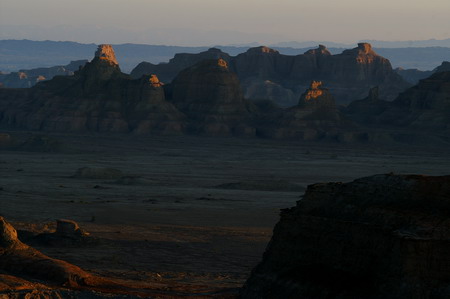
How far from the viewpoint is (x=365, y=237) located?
784 inches

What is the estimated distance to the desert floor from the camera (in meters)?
31.5

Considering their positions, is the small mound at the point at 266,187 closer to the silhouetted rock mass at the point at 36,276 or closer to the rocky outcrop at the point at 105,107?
the silhouetted rock mass at the point at 36,276

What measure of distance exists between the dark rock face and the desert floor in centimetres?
317

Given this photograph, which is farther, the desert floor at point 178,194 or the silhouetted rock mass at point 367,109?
the silhouetted rock mass at point 367,109

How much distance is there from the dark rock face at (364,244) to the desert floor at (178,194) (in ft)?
10.4

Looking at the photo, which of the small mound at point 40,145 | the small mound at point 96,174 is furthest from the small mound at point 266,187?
the small mound at point 40,145

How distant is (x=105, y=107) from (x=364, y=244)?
121 meters

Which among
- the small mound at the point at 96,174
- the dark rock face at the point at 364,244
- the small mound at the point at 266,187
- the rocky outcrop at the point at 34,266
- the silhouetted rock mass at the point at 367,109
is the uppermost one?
the dark rock face at the point at 364,244

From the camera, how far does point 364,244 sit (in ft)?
65.4

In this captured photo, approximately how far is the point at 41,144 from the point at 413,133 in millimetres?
52748

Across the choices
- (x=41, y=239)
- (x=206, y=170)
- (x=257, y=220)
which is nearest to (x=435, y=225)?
(x=41, y=239)

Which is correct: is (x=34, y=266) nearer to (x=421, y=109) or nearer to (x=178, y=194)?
(x=178, y=194)

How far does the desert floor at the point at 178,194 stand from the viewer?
3148 centimetres

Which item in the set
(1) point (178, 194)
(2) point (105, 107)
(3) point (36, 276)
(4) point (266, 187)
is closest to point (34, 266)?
A: (3) point (36, 276)
